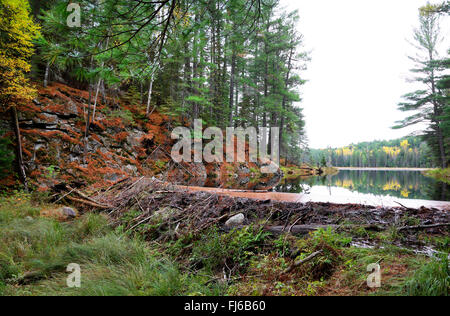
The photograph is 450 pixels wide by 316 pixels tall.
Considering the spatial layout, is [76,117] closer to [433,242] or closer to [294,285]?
[294,285]

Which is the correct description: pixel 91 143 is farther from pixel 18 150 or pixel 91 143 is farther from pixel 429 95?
pixel 429 95

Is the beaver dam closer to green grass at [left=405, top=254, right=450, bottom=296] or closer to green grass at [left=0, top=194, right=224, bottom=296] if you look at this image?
green grass at [left=0, top=194, right=224, bottom=296]

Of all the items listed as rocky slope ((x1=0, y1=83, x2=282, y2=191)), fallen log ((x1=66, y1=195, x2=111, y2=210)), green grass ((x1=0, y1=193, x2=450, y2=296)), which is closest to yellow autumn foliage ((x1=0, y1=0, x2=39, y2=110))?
rocky slope ((x1=0, y1=83, x2=282, y2=191))

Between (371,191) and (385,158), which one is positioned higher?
(385,158)

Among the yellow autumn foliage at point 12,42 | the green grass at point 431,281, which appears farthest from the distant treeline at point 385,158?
the green grass at point 431,281

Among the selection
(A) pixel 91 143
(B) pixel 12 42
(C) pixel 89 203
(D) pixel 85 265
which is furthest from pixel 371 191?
(B) pixel 12 42

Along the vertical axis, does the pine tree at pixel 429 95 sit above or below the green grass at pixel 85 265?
above

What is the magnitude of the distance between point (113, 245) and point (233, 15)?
334 cm

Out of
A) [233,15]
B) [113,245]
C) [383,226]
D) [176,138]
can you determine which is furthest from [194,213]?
[176,138]

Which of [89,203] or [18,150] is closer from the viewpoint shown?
[89,203]

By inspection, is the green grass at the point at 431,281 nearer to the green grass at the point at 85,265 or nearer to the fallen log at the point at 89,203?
the green grass at the point at 85,265

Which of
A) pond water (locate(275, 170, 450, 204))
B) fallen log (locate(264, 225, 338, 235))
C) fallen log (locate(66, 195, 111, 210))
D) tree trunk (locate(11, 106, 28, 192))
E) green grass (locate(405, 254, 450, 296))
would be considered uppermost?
tree trunk (locate(11, 106, 28, 192))

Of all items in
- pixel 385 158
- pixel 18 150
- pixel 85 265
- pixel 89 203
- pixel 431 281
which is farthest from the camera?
pixel 385 158
